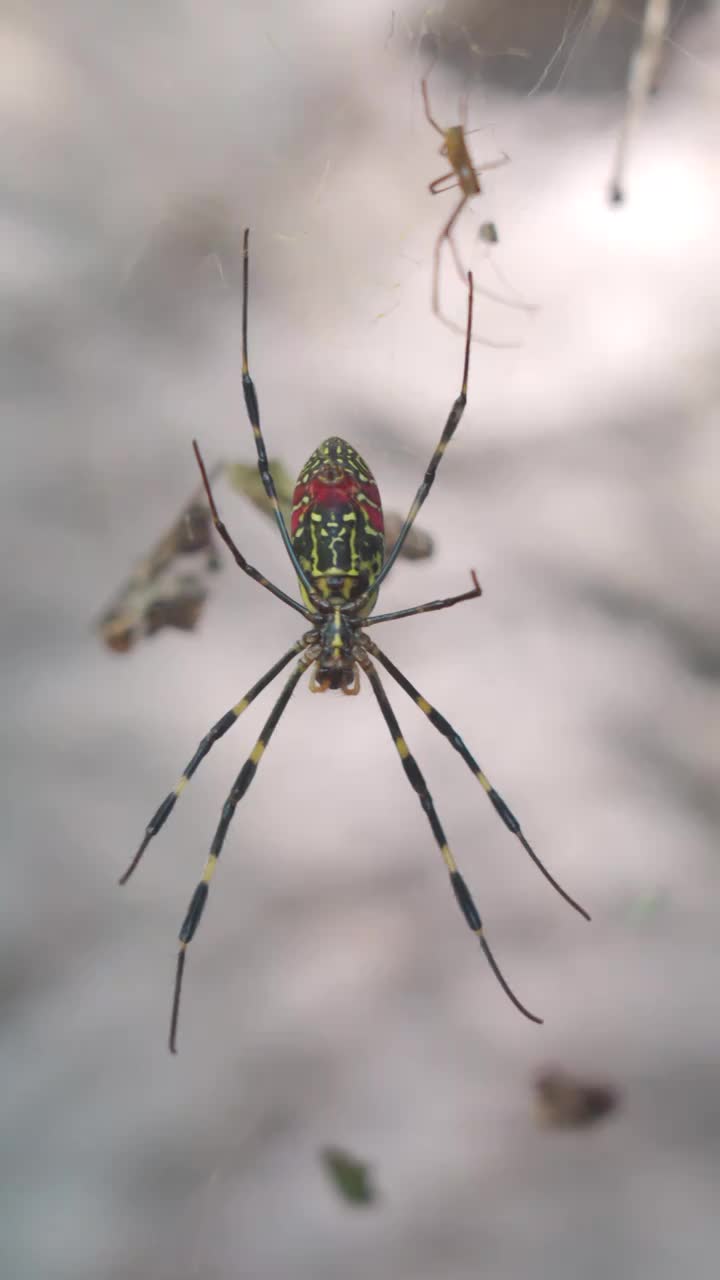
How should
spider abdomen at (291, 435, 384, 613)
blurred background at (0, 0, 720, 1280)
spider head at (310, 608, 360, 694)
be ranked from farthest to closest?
blurred background at (0, 0, 720, 1280) < spider head at (310, 608, 360, 694) < spider abdomen at (291, 435, 384, 613)

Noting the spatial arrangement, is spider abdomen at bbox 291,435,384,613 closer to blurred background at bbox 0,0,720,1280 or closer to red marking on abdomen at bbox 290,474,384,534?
red marking on abdomen at bbox 290,474,384,534

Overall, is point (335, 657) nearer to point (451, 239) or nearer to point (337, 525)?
point (337, 525)

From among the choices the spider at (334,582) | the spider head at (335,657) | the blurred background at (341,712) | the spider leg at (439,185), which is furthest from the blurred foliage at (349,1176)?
the spider leg at (439,185)

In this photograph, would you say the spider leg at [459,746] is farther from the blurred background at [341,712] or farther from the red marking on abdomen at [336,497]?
the blurred background at [341,712]

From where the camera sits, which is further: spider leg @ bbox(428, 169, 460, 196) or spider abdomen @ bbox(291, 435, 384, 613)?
spider leg @ bbox(428, 169, 460, 196)

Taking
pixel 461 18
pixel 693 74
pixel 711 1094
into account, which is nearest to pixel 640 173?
pixel 693 74

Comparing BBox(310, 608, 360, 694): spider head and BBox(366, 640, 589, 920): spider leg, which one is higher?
BBox(310, 608, 360, 694): spider head

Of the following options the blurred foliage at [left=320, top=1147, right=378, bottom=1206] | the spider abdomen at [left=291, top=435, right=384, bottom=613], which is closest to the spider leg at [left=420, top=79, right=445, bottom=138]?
the spider abdomen at [left=291, top=435, right=384, bottom=613]

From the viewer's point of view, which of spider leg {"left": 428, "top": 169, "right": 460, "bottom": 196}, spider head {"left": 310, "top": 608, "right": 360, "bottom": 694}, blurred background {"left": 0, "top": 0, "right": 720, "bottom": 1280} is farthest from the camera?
blurred background {"left": 0, "top": 0, "right": 720, "bottom": 1280}
